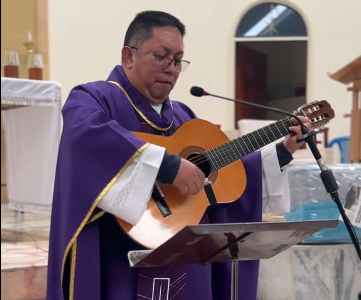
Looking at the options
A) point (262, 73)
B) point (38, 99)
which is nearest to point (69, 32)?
point (262, 73)

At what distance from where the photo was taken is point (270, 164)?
2.02 m

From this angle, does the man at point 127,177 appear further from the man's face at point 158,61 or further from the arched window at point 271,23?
the arched window at point 271,23

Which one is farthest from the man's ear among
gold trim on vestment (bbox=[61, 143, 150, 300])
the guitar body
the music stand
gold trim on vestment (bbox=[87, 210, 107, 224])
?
the music stand

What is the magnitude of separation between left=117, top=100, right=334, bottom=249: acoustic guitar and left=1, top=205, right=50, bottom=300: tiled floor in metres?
1.21

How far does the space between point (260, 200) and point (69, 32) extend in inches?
193

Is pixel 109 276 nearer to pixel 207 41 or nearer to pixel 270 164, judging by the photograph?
pixel 270 164

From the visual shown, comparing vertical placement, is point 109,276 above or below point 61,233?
below

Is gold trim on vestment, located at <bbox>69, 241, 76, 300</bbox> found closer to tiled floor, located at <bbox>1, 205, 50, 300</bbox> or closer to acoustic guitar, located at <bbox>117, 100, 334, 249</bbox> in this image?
acoustic guitar, located at <bbox>117, 100, 334, 249</bbox>

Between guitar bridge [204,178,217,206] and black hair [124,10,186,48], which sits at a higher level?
black hair [124,10,186,48]

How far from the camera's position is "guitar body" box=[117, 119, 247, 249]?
1616mm

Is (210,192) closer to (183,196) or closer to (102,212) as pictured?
(183,196)

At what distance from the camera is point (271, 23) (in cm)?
694

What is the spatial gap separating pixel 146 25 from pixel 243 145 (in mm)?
516

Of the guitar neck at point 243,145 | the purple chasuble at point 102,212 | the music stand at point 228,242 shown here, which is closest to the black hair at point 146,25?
the purple chasuble at point 102,212
